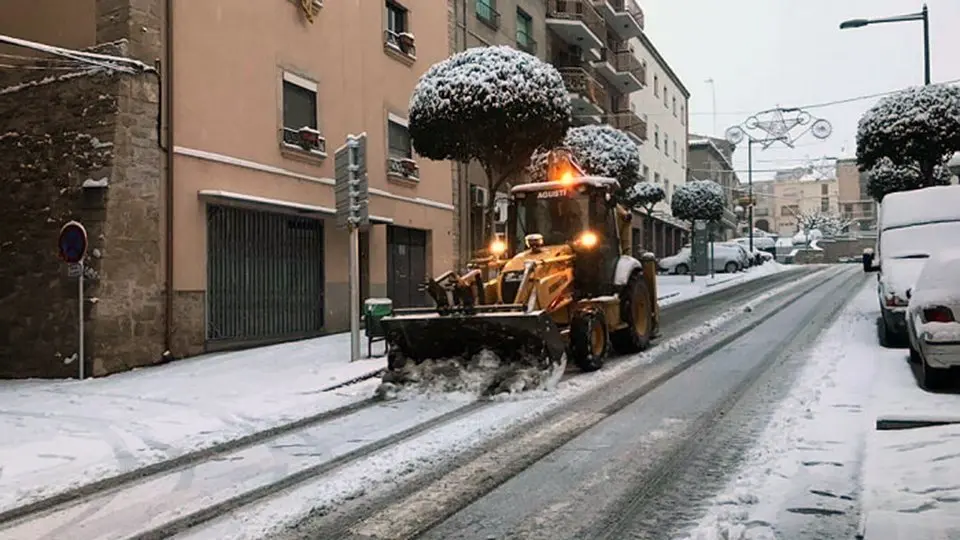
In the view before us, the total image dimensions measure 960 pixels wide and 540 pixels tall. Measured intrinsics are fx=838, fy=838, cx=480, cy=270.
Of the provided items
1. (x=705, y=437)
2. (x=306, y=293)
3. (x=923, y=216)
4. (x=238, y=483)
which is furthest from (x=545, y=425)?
(x=306, y=293)

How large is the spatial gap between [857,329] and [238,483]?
36.4ft

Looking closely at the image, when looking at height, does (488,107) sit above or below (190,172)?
above

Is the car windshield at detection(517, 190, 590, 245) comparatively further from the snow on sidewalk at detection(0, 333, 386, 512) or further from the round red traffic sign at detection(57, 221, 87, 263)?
the round red traffic sign at detection(57, 221, 87, 263)

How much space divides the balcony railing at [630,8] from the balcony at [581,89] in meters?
6.86

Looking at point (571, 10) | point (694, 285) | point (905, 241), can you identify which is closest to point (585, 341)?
point (905, 241)

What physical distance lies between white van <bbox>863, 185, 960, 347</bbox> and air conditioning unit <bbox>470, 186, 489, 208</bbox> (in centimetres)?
1159

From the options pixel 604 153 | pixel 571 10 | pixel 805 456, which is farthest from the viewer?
pixel 571 10

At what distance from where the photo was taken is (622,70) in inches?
1501

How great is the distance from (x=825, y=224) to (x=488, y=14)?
2688 inches

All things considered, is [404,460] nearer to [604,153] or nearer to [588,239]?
[588,239]

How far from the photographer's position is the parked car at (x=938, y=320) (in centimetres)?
759

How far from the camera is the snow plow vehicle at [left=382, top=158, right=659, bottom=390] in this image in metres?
9.40

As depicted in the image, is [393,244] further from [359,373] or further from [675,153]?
[675,153]

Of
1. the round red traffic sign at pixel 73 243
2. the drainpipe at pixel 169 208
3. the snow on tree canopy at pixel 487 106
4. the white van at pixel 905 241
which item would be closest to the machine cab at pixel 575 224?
the white van at pixel 905 241
